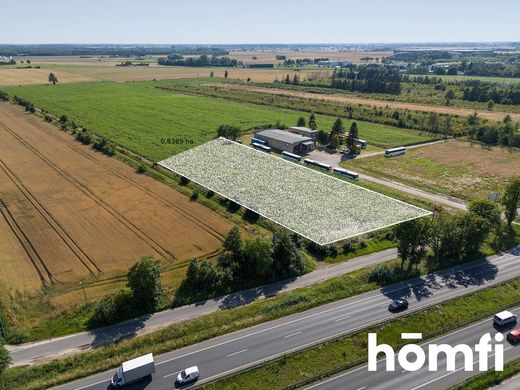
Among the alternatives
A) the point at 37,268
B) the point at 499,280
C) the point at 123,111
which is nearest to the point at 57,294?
the point at 37,268

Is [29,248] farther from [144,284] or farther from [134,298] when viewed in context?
[144,284]

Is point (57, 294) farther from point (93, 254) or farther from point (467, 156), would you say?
point (467, 156)

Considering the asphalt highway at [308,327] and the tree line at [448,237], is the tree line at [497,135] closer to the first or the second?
the tree line at [448,237]

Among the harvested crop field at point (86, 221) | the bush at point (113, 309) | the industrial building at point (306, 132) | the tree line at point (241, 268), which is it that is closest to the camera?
the bush at point (113, 309)

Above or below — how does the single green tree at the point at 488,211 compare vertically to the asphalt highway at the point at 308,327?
above

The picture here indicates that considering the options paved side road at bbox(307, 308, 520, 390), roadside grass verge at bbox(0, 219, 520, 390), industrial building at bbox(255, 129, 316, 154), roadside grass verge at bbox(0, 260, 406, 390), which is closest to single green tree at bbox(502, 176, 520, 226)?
roadside grass verge at bbox(0, 219, 520, 390)
